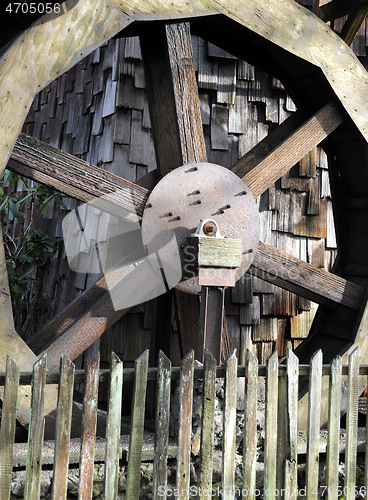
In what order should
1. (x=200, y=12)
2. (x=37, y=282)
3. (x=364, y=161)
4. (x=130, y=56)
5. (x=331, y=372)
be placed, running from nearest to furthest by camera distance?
(x=331, y=372) → (x=200, y=12) → (x=364, y=161) → (x=130, y=56) → (x=37, y=282)

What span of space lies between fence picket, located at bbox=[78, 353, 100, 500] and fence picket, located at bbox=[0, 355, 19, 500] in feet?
0.79

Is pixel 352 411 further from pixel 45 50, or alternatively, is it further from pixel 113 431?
pixel 45 50

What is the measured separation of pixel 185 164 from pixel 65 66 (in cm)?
79

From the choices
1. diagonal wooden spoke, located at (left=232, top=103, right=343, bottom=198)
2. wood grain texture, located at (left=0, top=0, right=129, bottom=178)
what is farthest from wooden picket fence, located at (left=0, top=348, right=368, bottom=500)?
diagonal wooden spoke, located at (left=232, top=103, right=343, bottom=198)

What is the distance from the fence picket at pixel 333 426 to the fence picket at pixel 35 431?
122cm

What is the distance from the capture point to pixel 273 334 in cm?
484

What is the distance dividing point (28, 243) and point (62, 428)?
10.3 feet

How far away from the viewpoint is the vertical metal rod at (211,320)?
10.0 ft

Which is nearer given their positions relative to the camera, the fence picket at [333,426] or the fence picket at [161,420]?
the fence picket at [161,420]

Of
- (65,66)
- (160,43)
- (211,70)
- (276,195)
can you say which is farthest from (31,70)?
(276,195)

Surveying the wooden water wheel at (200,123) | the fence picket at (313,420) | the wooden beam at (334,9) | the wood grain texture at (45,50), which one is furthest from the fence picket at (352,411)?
the wooden beam at (334,9)

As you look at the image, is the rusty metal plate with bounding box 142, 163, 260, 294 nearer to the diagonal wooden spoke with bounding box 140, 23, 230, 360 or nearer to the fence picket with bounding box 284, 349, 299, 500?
the diagonal wooden spoke with bounding box 140, 23, 230, 360

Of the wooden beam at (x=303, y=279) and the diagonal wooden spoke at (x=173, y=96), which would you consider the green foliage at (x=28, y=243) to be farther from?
the wooden beam at (x=303, y=279)

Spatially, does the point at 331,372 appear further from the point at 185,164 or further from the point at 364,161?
the point at 364,161
